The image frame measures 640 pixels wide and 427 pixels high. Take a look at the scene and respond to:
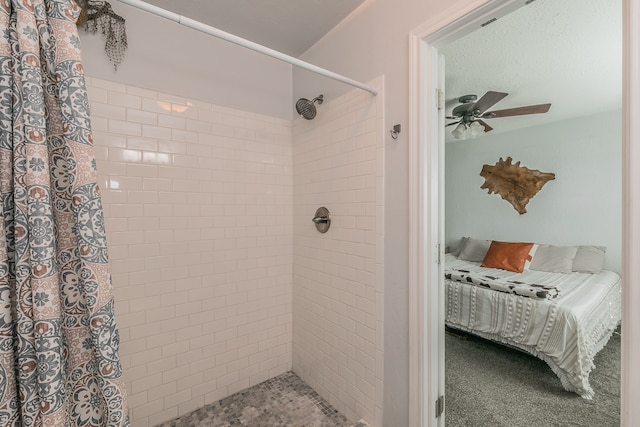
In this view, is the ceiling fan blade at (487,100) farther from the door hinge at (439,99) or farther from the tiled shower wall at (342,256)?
the tiled shower wall at (342,256)

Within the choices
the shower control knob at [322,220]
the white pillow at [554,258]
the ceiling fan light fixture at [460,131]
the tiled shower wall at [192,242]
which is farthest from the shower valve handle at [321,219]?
the white pillow at [554,258]

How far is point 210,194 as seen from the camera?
1842 mm

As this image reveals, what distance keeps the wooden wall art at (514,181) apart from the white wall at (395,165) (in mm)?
3422

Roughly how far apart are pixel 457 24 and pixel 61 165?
157 centimetres

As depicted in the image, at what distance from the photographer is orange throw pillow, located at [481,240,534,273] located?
3.51 metres

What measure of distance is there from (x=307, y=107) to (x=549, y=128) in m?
3.64

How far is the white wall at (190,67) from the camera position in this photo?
1567mm

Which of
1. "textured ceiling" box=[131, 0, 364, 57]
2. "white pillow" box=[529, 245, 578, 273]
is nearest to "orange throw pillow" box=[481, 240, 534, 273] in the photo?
"white pillow" box=[529, 245, 578, 273]

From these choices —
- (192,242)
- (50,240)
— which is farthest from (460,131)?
(50,240)

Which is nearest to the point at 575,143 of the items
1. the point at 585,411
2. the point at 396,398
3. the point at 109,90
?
the point at 585,411

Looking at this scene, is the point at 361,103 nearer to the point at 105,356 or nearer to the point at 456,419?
the point at 105,356

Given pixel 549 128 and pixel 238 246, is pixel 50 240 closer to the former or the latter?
pixel 238 246

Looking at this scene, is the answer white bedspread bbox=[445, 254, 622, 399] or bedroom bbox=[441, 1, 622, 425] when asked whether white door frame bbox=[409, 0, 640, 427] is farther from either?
white bedspread bbox=[445, 254, 622, 399]

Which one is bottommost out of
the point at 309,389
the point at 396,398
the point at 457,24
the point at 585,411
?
the point at 585,411
